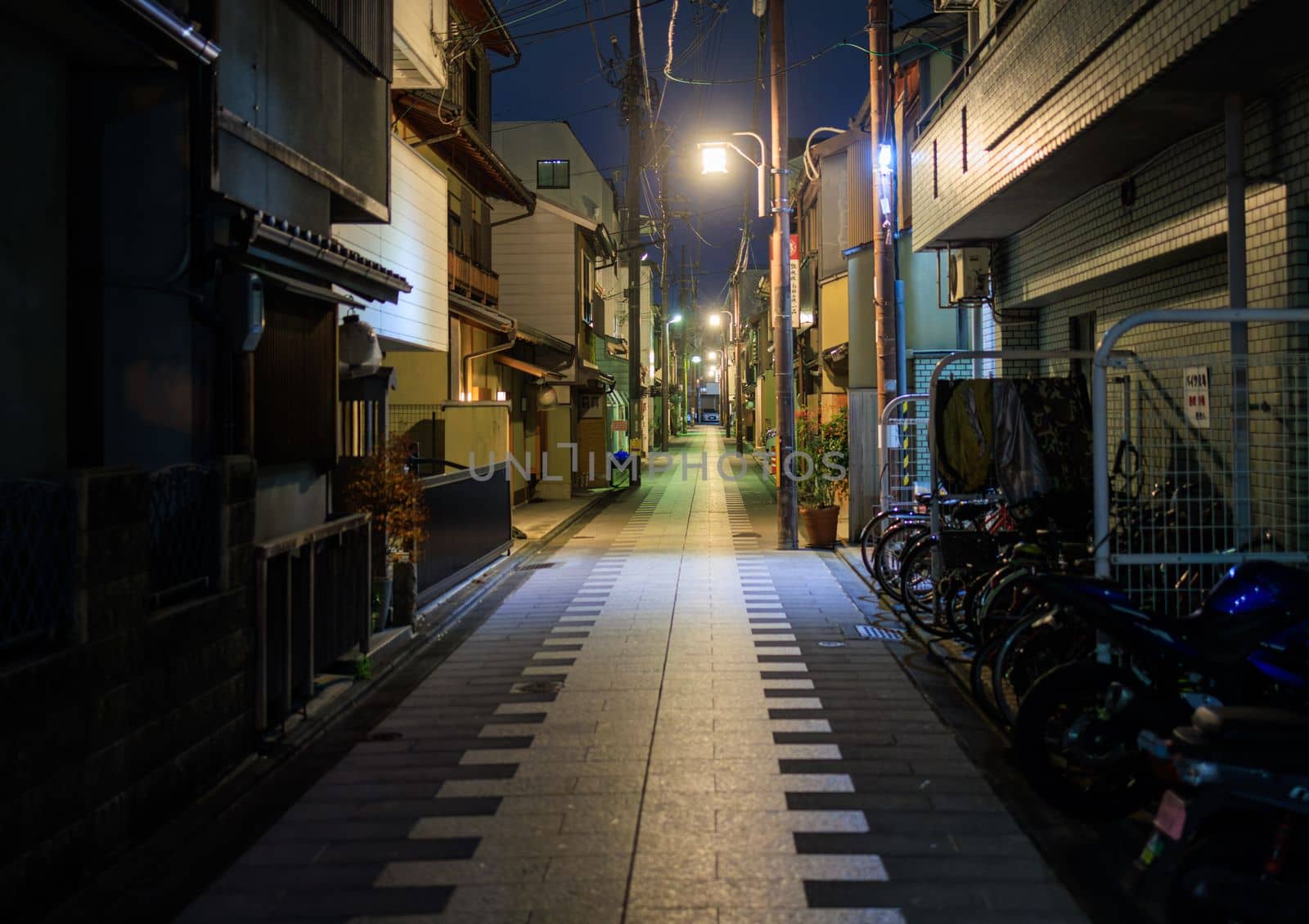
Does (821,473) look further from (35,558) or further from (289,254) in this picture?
(35,558)

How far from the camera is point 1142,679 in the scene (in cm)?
522

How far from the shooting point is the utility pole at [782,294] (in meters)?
17.1

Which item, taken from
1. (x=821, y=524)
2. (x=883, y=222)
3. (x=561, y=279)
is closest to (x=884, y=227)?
(x=883, y=222)

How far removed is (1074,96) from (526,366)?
1714 cm

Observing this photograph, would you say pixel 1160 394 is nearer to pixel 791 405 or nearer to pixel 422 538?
pixel 422 538

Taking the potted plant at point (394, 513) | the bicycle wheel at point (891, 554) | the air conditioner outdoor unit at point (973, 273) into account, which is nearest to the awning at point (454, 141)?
the air conditioner outdoor unit at point (973, 273)

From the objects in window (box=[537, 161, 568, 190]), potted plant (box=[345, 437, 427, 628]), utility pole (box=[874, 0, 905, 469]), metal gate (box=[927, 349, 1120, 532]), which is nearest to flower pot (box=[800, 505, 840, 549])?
utility pole (box=[874, 0, 905, 469])

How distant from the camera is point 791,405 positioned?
17594mm

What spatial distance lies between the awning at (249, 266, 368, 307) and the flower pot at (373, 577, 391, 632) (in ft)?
9.14

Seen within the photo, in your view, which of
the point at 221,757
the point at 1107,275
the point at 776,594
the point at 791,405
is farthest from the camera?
the point at 791,405

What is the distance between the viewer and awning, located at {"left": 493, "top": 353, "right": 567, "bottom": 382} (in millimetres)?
24312

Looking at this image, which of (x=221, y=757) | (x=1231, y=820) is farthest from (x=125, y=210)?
(x=1231, y=820)

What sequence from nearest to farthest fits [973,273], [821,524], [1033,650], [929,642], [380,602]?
[1033,650]
[929,642]
[380,602]
[973,273]
[821,524]

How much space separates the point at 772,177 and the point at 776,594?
8.83m
